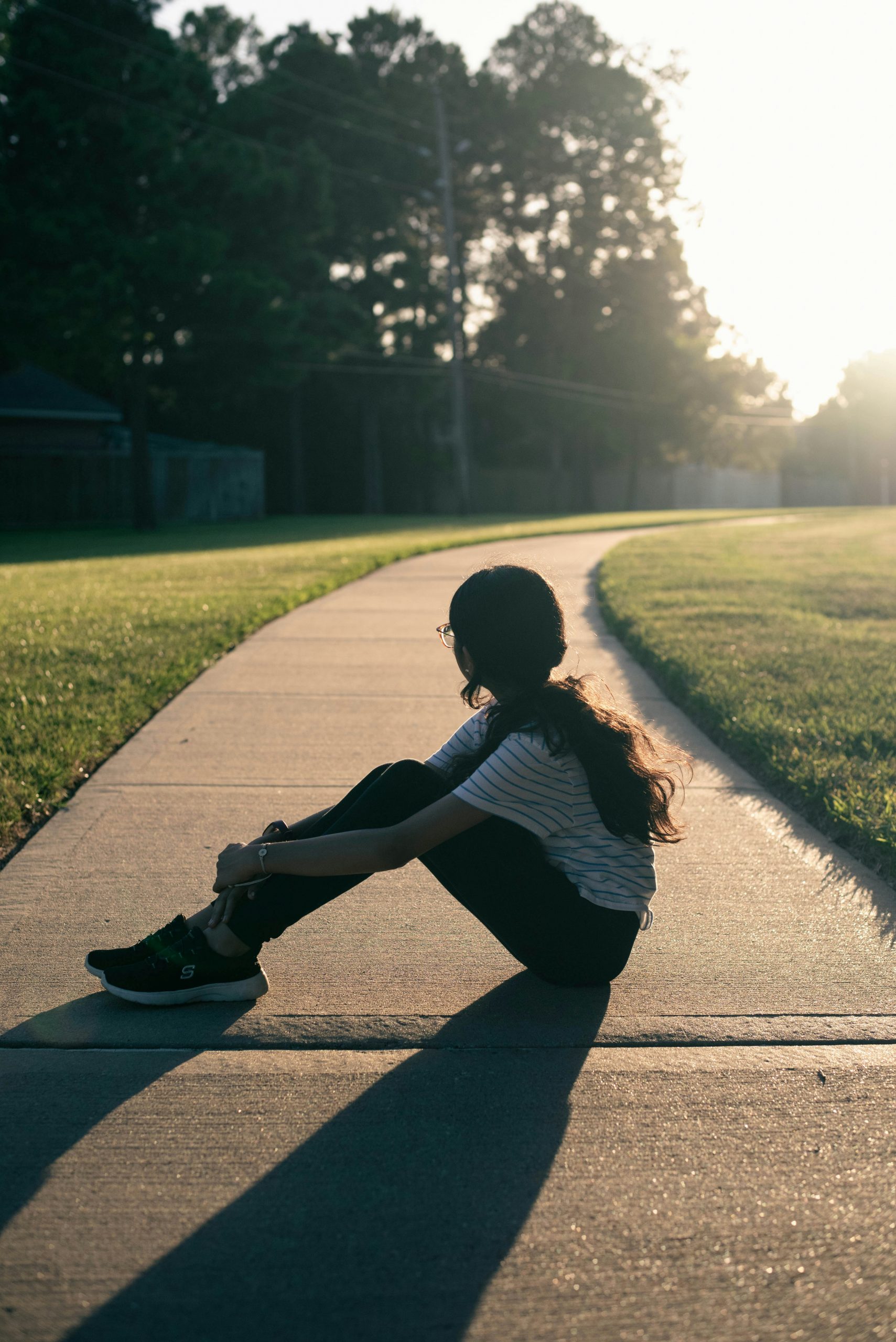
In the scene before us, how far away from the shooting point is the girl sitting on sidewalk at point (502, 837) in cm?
296

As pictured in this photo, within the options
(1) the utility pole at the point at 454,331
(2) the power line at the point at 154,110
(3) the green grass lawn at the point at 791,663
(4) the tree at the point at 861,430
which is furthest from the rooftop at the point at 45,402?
(4) the tree at the point at 861,430

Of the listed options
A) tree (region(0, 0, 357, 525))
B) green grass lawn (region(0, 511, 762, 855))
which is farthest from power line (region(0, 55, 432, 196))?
green grass lawn (region(0, 511, 762, 855))

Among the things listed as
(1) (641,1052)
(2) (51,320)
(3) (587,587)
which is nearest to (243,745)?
(1) (641,1052)

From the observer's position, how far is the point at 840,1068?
112 inches

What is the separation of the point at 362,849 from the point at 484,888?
1.26 feet

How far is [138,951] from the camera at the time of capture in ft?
10.5

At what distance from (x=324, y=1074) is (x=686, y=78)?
6131cm

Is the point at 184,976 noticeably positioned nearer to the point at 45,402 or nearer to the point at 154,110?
the point at 154,110

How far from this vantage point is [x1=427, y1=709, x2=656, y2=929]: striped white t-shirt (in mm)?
2945

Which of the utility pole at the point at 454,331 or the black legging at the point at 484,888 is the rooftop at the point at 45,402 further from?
the black legging at the point at 484,888

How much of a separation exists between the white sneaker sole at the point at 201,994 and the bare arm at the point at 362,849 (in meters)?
0.35

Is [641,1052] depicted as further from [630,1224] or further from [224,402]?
[224,402]

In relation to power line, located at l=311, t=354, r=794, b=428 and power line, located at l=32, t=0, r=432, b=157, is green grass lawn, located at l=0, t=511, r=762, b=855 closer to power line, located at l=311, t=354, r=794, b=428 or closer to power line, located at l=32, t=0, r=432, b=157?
power line, located at l=32, t=0, r=432, b=157

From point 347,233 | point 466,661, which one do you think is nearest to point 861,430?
point 347,233
